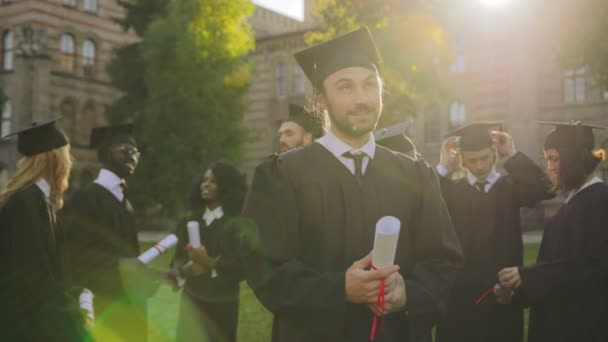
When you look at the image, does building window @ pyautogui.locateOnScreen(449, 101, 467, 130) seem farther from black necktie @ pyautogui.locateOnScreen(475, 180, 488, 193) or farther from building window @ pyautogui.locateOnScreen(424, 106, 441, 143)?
black necktie @ pyautogui.locateOnScreen(475, 180, 488, 193)

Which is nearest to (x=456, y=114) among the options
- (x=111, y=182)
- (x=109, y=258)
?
(x=111, y=182)

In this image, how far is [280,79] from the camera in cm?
3675

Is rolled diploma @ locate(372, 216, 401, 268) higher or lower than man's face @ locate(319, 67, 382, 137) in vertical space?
lower

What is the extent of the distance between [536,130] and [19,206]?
2765 centimetres

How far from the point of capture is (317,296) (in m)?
2.96

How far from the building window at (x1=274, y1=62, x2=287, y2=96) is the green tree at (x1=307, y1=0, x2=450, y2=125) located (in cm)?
1542

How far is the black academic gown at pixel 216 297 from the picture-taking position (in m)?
6.07

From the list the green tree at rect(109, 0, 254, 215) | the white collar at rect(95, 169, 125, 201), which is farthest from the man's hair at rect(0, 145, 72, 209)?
the green tree at rect(109, 0, 254, 215)

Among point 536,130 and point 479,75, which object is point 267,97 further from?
point 536,130

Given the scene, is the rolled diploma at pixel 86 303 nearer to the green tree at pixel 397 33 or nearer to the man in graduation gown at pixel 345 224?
the man in graduation gown at pixel 345 224

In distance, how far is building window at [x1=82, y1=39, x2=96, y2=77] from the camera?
124 feet

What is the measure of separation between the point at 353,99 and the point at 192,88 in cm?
2403

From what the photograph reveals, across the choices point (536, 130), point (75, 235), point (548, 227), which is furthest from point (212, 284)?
point (536, 130)

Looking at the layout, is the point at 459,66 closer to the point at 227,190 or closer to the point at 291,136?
the point at 227,190
